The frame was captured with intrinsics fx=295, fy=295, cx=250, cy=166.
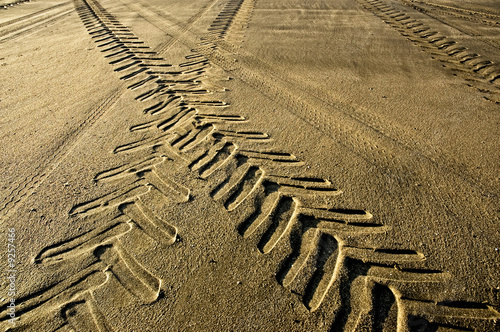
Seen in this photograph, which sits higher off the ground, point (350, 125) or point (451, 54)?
point (451, 54)

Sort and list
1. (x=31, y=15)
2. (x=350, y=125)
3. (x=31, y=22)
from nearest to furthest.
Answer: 1. (x=350, y=125)
2. (x=31, y=22)
3. (x=31, y=15)

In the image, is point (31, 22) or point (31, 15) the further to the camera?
point (31, 15)

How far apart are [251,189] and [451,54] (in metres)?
5.42

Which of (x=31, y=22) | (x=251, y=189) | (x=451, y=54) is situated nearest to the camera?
(x=251, y=189)

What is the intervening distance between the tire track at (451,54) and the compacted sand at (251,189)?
52 millimetres

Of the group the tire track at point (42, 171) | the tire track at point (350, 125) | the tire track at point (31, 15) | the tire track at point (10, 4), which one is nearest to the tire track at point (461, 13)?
the tire track at point (350, 125)

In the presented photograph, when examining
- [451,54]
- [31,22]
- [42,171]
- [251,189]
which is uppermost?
[451,54]

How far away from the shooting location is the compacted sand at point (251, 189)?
217 centimetres

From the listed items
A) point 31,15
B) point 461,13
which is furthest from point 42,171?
point 461,13

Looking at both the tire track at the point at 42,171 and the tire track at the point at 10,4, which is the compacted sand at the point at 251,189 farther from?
the tire track at the point at 10,4

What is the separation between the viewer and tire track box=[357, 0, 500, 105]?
15.7ft

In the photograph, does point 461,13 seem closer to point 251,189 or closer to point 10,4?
point 251,189

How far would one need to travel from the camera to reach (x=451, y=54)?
5.80 m

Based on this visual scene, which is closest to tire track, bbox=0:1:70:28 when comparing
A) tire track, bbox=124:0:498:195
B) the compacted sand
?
the compacted sand
